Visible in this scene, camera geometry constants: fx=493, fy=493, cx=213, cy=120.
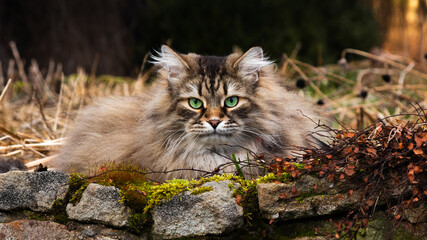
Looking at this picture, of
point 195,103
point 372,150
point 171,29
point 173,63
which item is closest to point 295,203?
point 372,150

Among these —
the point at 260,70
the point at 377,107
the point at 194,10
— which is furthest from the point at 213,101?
the point at 194,10

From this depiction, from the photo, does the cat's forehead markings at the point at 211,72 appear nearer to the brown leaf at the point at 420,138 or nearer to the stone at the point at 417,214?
the brown leaf at the point at 420,138

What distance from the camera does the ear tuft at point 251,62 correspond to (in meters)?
3.34

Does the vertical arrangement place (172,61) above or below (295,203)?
above

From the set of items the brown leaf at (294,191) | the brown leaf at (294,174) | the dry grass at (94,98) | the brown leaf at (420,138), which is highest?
the brown leaf at (420,138)

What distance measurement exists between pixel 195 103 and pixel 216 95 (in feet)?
0.52

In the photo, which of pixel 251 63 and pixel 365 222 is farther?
pixel 251 63

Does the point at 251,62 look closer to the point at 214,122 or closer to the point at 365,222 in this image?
the point at 214,122

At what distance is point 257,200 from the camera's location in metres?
2.76

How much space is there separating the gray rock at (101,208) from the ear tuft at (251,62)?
1.20 meters

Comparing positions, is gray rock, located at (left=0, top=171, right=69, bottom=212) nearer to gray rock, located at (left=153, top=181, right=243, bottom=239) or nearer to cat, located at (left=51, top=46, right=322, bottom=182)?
cat, located at (left=51, top=46, right=322, bottom=182)

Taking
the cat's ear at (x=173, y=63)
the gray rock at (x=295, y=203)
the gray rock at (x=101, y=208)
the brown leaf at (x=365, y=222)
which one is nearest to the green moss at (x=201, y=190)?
the gray rock at (x=295, y=203)

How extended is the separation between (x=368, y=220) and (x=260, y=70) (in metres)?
1.42

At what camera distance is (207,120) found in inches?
124
